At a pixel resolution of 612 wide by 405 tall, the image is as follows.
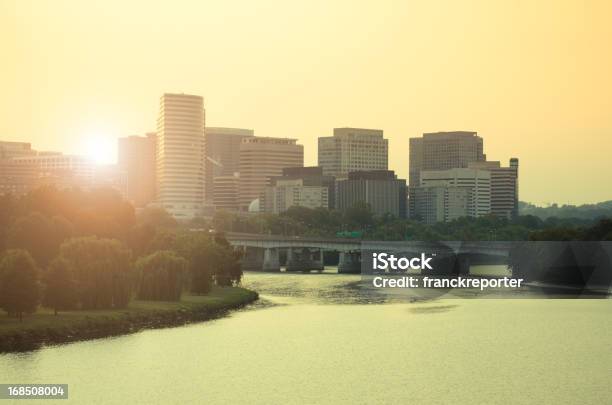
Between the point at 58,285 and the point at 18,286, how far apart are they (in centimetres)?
810

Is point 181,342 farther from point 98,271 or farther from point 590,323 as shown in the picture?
point 590,323

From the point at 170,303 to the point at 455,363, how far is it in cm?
4506

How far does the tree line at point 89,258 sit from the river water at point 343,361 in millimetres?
9525

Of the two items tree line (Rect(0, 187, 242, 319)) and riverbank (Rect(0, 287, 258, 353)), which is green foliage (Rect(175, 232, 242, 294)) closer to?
tree line (Rect(0, 187, 242, 319))

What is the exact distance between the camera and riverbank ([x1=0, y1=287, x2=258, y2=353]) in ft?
315

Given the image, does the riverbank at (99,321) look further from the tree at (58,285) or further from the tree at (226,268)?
the tree at (226,268)

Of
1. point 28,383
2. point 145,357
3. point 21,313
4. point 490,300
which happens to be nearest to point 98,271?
point 21,313

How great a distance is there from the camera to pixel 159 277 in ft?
430

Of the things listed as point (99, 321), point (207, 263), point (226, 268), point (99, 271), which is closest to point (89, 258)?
point (99, 271)

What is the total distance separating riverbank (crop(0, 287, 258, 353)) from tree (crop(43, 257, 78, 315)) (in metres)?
1.15

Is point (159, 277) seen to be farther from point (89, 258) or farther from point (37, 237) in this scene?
point (89, 258)

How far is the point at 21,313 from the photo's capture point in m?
103

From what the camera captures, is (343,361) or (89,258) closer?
(343,361)

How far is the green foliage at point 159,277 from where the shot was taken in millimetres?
130750
